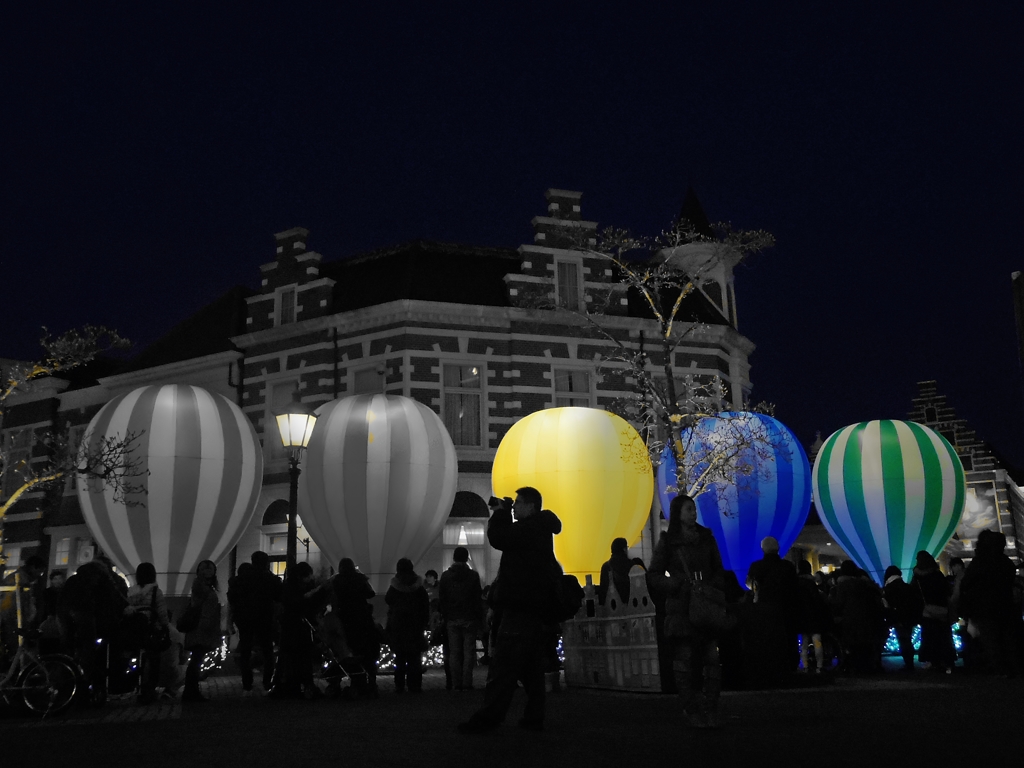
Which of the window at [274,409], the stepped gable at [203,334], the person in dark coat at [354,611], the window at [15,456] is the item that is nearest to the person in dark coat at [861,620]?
the person in dark coat at [354,611]

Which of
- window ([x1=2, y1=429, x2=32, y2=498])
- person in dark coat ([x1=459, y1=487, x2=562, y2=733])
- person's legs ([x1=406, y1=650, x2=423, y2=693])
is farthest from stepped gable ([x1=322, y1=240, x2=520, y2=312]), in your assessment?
person in dark coat ([x1=459, y1=487, x2=562, y2=733])

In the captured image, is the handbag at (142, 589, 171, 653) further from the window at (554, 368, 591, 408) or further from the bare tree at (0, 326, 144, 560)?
the window at (554, 368, 591, 408)

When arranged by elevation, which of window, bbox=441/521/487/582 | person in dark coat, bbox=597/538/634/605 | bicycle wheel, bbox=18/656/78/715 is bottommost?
bicycle wheel, bbox=18/656/78/715

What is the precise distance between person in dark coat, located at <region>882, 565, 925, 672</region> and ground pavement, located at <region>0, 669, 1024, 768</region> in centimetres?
307

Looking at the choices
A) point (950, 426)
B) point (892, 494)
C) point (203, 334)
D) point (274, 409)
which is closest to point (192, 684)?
point (892, 494)

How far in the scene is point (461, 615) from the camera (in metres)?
12.7

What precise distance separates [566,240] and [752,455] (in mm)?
10426

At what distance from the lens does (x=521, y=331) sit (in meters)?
27.5

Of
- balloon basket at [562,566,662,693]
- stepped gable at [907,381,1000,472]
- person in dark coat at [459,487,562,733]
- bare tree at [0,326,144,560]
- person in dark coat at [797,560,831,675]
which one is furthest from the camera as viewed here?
stepped gable at [907,381,1000,472]

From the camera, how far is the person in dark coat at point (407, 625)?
12859 mm

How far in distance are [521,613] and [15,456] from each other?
102 feet

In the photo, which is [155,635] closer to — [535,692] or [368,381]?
[535,692]

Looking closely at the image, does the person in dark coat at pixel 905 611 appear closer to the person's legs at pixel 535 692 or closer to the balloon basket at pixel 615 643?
the balloon basket at pixel 615 643

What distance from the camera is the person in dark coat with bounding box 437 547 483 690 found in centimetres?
1262
